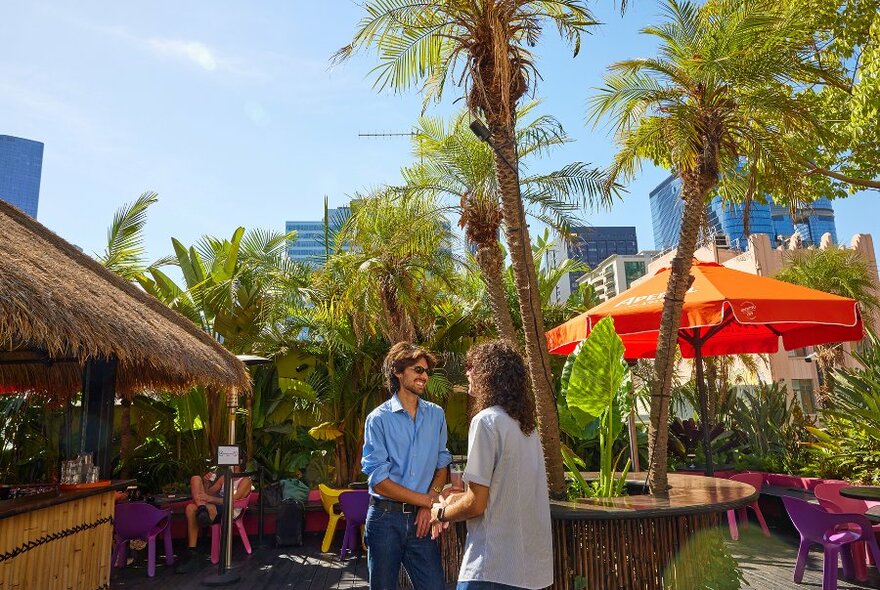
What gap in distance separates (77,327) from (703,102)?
5.90 meters

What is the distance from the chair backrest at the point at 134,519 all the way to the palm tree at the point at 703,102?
553cm

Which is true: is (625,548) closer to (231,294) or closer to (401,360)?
(401,360)

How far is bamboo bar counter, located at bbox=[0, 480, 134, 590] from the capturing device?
15.3 feet

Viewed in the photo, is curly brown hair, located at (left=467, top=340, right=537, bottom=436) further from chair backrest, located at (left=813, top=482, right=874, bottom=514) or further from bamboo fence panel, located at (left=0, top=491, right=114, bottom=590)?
chair backrest, located at (left=813, top=482, right=874, bottom=514)

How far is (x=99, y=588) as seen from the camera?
241 inches

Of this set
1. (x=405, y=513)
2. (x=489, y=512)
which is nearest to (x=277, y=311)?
(x=405, y=513)

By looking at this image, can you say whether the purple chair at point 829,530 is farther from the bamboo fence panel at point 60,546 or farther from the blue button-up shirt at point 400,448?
the bamboo fence panel at point 60,546

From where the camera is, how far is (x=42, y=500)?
5152mm

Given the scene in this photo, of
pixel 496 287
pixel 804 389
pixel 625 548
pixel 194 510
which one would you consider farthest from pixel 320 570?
pixel 804 389

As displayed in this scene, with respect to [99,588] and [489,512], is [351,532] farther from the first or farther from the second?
[489,512]

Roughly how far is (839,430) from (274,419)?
30.2 ft

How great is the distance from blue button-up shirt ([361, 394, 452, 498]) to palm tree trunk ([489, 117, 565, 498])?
1685 millimetres

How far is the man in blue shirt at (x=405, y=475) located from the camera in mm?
3367

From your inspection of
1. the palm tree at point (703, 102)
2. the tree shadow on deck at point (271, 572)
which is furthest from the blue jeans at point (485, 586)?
the tree shadow on deck at point (271, 572)
